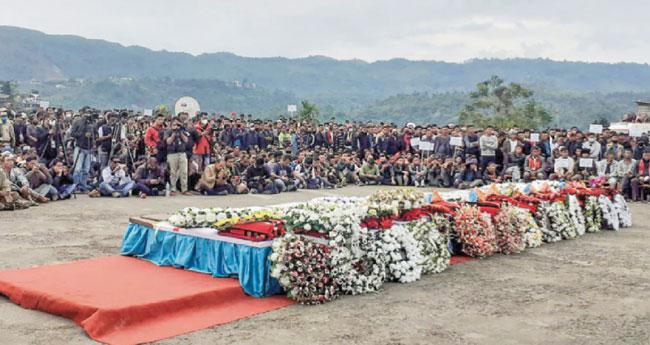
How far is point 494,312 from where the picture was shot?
19.8 feet

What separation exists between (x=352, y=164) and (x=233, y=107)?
366ft

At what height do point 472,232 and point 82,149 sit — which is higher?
point 82,149

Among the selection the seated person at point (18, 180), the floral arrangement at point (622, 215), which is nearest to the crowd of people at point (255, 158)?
the seated person at point (18, 180)

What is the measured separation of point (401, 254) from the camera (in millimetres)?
7340

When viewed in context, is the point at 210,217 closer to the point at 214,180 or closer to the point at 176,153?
the point at 176,153

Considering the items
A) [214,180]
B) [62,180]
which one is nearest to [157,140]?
[214,180]

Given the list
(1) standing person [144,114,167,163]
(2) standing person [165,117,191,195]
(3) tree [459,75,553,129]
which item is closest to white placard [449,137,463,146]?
(2) standing person [165,117,191,195]

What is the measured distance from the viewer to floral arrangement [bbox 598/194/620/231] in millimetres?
11531

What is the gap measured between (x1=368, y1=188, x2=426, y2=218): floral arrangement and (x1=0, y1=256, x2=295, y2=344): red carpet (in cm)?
168

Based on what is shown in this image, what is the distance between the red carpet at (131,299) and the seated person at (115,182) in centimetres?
743

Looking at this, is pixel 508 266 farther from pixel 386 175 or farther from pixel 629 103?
pixel 629 103

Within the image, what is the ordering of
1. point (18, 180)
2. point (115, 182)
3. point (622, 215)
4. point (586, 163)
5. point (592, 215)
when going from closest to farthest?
1. point (592, 215)
2. point (622, 215)
3. point (18, 180)
4. point (115, 182)
5. point (586, 163)

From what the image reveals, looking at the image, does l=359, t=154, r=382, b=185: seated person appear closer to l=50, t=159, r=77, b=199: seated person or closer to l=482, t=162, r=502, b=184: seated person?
l=482, t=162, r=502, b=184: seated person

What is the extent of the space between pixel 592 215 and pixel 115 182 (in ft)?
32.4
